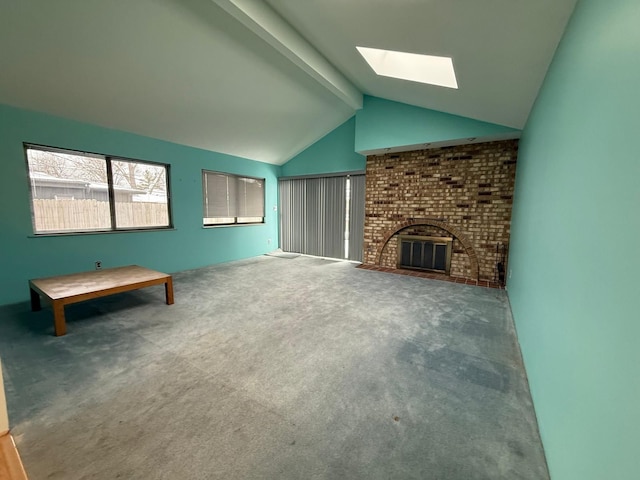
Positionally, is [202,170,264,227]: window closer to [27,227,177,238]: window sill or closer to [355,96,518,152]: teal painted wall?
[27,227,177,238]: window sill

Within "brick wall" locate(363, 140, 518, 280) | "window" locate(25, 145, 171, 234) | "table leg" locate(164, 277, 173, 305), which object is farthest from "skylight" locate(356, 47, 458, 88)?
"window" locate(25, 145, 171, 234)

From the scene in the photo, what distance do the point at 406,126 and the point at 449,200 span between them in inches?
60.7

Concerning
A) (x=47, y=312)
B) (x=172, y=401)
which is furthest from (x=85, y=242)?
(x=172, y=401)

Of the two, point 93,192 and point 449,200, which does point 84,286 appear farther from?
point 449,200

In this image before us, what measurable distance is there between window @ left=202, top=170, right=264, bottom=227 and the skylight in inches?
153

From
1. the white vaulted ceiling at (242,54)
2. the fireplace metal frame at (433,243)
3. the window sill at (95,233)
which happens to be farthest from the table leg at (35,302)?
the fireplace metal frame at (433,243)

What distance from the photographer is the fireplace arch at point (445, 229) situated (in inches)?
180

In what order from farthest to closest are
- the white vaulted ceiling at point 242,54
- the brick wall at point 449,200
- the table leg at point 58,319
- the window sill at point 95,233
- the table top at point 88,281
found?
1. the brick wall at point 449,200
2. the window sill at point 95,233
3. the table top at point 88,281
4. the table leg at point 58,319
5. the white vaulted ceiling at point 242,54

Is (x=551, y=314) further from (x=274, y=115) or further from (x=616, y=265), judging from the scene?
(x=274, y=115)

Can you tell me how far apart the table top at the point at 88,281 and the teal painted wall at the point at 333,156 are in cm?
434

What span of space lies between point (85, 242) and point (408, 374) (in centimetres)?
477

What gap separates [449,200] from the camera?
471cm

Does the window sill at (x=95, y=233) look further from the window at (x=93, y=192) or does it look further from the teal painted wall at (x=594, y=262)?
the teal painted wall at (x=594, y=262)

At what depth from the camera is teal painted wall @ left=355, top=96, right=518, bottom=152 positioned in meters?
4.00
